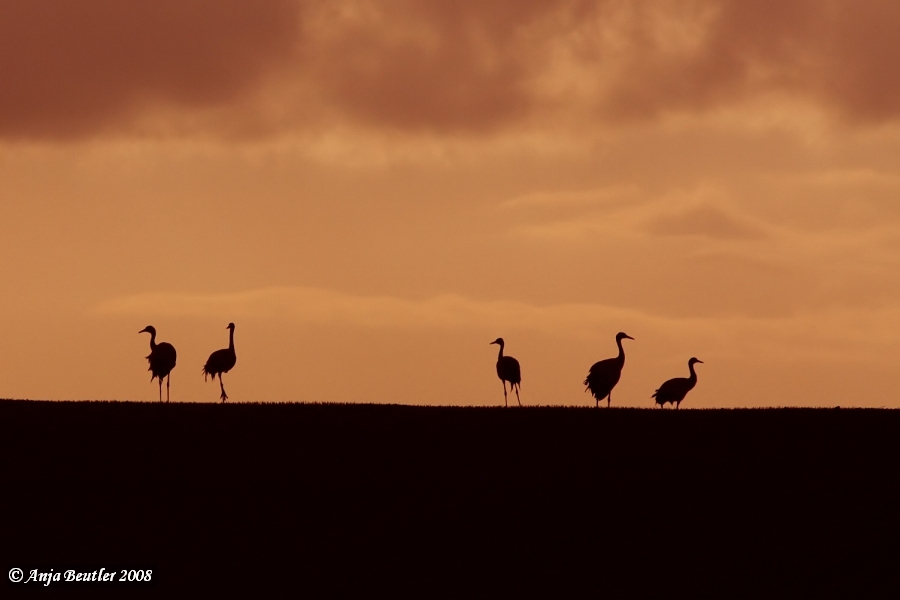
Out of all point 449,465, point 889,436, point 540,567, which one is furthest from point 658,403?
point 540,567

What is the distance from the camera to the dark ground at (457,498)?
29578mm

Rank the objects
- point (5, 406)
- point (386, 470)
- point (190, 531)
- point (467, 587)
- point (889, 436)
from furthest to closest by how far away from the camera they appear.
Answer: point (5, 406) < point (889, 436) < point (386, 470) < point (190, 531) < point (467, 587)

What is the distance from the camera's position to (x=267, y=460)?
35.2 meters

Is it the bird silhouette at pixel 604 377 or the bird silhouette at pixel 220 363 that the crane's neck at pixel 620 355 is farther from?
the bird silhouette at pixel 220 363

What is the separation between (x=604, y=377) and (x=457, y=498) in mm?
12992

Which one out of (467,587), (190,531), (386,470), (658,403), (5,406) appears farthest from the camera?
(658,403)

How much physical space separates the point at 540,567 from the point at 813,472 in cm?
805

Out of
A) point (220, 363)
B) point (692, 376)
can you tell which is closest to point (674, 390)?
point (692, 376)

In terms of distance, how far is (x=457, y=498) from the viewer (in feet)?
108

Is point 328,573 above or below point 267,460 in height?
below

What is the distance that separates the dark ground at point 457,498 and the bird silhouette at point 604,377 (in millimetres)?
5565

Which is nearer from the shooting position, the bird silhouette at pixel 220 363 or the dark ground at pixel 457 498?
the dark ground at pixel 457 498

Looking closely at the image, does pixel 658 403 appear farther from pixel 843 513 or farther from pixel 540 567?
pixel 540 567

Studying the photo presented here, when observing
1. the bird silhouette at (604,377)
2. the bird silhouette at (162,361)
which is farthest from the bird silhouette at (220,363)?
the bird silhouette at (604,377)
